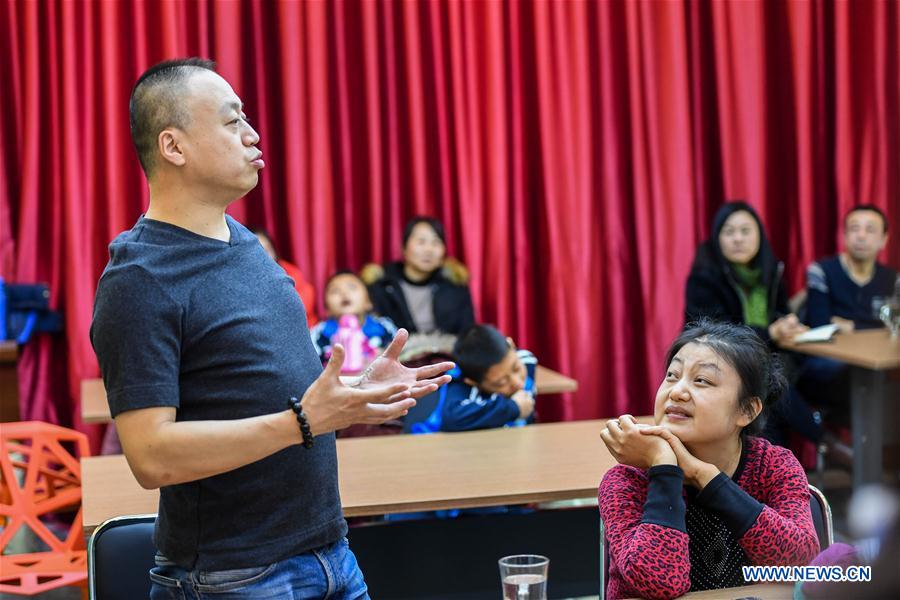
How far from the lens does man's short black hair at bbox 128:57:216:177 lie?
1.52 metres

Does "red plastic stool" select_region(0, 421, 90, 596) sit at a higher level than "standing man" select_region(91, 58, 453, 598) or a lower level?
lower

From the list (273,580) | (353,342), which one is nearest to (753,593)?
(273,580)

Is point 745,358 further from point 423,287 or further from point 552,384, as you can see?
point 423,287

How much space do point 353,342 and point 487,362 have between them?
4.55 ft

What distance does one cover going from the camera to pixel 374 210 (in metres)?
5.08

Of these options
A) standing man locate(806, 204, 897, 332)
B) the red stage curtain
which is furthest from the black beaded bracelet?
standing man locate(806, 204, 897, 332)

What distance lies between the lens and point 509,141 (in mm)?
5238

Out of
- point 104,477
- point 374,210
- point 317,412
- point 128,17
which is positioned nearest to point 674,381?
point 317,412

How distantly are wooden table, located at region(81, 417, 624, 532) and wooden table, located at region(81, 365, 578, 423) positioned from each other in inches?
30.8

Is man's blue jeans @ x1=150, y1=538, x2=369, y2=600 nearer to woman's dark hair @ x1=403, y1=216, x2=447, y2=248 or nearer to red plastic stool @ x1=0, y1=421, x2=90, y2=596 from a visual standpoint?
red plastic stool @ x1=0, y1=421, x2=90, y2=596

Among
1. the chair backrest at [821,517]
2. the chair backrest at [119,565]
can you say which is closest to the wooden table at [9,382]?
the chair backrest at [119,565]

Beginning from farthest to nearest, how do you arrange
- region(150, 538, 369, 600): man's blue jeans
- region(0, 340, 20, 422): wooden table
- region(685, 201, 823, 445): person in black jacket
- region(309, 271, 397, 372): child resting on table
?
region(685, 201, 823, 445): person in black jacket < region(309, 271, 397, 372): child resting on table < region(0, 340, 20, 422): wooden table < region(150, 538, 369, 600): man's blue jeans

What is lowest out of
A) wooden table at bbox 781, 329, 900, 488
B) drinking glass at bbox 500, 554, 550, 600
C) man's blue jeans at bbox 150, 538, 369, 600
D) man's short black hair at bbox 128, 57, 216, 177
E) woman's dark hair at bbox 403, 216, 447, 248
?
wooden table at bbox 781, 329, 900, 488

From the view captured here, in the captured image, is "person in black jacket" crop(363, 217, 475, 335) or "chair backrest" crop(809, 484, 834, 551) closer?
"chair backrest" crop(809, 484, 834, 551)
